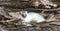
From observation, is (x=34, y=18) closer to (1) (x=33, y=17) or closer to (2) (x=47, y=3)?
(1) (x=33, y=17)

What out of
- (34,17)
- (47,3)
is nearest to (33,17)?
(34,17)

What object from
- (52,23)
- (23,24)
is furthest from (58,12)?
(23,24)

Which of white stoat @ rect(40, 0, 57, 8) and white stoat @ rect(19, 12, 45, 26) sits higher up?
white stoat @ rect(40, 0, 57, 8)

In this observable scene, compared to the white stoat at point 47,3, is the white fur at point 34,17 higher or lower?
lower

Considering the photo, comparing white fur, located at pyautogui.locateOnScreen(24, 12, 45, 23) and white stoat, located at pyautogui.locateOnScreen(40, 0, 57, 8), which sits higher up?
white stoat, located at pyautogui.locateOnScreen(40, 0, 57, 8)

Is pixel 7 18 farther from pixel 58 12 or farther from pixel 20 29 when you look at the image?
pixel 58 12

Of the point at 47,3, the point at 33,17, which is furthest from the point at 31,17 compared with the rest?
the point at 47,3

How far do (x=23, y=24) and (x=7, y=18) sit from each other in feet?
0.32

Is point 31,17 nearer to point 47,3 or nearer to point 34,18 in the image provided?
point 34,18

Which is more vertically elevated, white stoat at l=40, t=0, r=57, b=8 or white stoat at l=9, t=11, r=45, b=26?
white stoat at l=40, t=0, r=57, b=8

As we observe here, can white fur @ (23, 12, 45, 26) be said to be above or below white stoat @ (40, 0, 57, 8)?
below

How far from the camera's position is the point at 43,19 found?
2.82 feet

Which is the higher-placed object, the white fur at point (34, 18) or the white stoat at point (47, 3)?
the white stoat at point (47, 3)

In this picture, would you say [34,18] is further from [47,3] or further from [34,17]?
[47,3]
